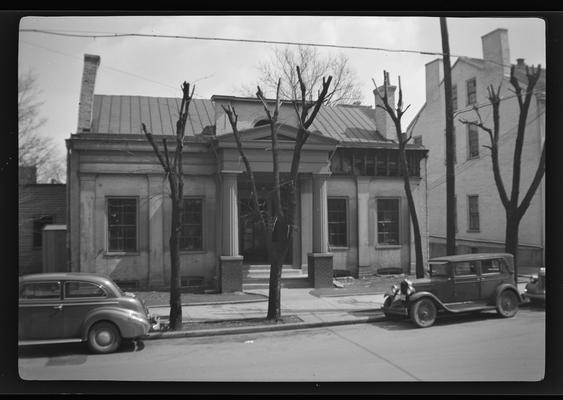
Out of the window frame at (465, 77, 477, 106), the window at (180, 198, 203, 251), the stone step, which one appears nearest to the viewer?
the window frame at (465, 77, 477, 106)

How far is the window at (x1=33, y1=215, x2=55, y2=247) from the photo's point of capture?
27.5 feet

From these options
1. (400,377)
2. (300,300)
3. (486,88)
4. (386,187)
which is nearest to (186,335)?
(300,300)

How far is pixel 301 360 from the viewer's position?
7984mm

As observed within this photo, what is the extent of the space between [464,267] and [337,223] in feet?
14.9

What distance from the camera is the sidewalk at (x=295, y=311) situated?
9602mm

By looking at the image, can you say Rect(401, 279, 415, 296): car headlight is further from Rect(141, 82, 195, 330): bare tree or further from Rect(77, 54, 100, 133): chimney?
Rect(77, 54, 100, 133): chimney

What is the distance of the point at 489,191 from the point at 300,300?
17.0 ft

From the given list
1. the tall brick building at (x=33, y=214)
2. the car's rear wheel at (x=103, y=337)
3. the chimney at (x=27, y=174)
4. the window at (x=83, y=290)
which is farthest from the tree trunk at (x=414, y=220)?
the chimney at (x=27, y=174)

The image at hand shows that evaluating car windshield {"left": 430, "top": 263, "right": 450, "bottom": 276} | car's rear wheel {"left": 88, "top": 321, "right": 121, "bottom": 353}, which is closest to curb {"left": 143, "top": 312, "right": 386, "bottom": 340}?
car's rear wheel {"left": 88, "top": 321, "right": 121, "bottom": 353}

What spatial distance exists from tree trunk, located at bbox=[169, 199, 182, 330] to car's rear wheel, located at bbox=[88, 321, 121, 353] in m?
1.63

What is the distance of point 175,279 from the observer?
9750 millimetres

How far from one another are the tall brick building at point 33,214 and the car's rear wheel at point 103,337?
1.40 m

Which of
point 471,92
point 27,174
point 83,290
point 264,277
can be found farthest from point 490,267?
point 27,174

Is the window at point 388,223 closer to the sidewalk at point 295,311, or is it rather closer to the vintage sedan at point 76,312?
the sidewalk at point 295,311
